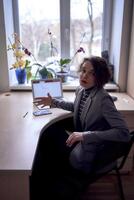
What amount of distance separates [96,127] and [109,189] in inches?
33.4

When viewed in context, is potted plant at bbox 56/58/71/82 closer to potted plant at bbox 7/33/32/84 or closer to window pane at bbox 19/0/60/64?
window pane at bbox 19/0/60/64

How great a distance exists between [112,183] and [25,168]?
1276mm

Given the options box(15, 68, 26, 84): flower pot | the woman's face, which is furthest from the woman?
box(15, 68, 26, 84): flower pot

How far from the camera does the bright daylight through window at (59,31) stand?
105 inches

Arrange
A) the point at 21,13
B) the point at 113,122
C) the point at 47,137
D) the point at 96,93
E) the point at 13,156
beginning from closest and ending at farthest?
the point at 13,156, the point at 113,122, the point at 96,93, the point at 47,137, the point at 21,13

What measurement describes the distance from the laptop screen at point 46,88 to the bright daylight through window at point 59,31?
441mm

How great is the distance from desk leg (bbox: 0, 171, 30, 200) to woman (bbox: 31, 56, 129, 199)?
1.28ft

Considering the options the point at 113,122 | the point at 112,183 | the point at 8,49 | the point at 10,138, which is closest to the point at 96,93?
the point at 113,122

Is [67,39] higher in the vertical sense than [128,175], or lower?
higher

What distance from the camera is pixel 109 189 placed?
200 centimetres

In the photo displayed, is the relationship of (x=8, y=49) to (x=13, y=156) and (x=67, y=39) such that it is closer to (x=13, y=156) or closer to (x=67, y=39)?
(x=67, y=39)

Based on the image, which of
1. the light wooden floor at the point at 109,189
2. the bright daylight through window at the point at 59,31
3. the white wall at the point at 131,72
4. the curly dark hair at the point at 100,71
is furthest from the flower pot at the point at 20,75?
the light wooden floor at the point at 109,189

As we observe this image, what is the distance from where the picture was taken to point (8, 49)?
2.49 meters

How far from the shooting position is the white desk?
106cm
